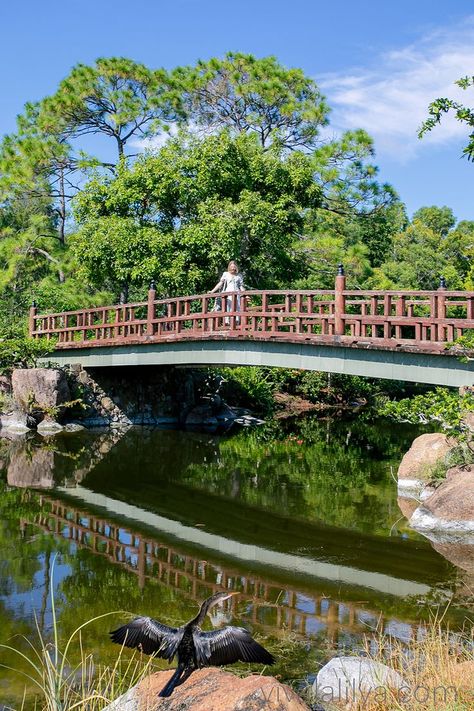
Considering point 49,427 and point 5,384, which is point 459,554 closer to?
point 49,427

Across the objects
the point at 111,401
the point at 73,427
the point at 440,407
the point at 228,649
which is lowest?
the point at 228,649

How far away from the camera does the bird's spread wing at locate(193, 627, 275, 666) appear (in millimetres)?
3969

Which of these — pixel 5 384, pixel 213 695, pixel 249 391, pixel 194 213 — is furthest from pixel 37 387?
pixel 213 695

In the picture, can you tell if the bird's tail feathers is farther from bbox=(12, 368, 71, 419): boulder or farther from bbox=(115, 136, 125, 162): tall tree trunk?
bbox=(115, 136, 125, 162): tall tree trunk

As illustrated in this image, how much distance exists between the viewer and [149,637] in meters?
4.15

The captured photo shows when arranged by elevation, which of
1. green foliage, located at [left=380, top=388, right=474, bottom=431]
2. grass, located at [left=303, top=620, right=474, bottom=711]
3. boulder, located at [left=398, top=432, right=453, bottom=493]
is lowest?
grass, located at [left=303, top=620, right=474, bottom=711]

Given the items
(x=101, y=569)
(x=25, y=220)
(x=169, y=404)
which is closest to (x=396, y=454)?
(x=169, y=404)

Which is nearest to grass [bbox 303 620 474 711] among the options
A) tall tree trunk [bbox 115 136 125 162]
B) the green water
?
the green water

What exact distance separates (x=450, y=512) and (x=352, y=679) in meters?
5.21

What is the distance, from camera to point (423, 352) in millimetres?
11031

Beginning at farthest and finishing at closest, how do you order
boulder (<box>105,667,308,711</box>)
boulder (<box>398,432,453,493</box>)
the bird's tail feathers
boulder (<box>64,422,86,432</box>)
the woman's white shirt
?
boulder (<box>64,422,86,432</box>) → the woman's white shirt → boulder (<box>398,432,453,493</box>) → the bird's tail feathers → boulder (<box>105,667,308,711</box>)

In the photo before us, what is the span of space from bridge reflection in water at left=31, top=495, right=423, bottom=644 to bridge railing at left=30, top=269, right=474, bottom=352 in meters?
4.49

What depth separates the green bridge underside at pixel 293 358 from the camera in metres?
11.1

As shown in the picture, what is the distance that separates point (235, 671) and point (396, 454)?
10.9 metres
